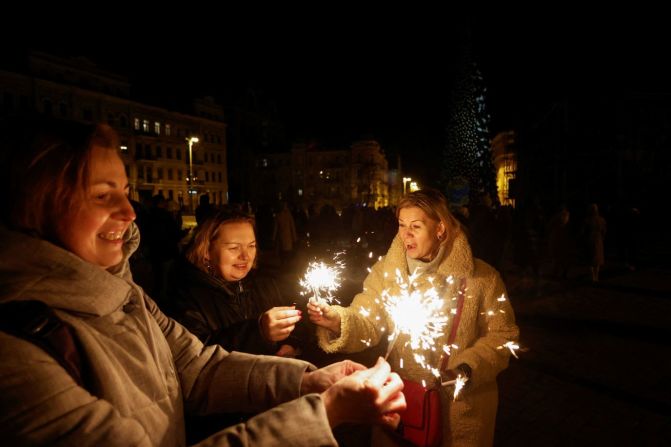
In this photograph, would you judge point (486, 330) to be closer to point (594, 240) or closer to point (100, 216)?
point (100, 216)

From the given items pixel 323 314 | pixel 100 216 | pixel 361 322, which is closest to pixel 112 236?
pixel 100 216

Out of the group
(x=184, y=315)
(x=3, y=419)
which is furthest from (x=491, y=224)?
(x=3, y=419)

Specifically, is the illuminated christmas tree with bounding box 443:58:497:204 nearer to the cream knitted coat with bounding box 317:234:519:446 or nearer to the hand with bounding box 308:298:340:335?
the cream knitted coat with bounding box 317:234:519:446

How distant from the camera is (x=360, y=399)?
1.59 metres

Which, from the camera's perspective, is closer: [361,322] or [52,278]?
[52,278]

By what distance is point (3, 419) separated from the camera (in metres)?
0.95

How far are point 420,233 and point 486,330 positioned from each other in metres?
0.88

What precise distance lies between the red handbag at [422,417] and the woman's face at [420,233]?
101 centimetres

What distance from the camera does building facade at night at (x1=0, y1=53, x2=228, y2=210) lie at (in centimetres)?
4244

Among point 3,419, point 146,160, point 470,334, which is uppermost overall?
point 146,160

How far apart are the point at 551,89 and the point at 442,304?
1485 inches

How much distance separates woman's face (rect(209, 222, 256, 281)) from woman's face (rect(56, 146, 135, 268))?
1899mm

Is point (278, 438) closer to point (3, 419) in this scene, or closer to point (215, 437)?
point (215, 437)

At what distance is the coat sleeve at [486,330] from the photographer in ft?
9.04
